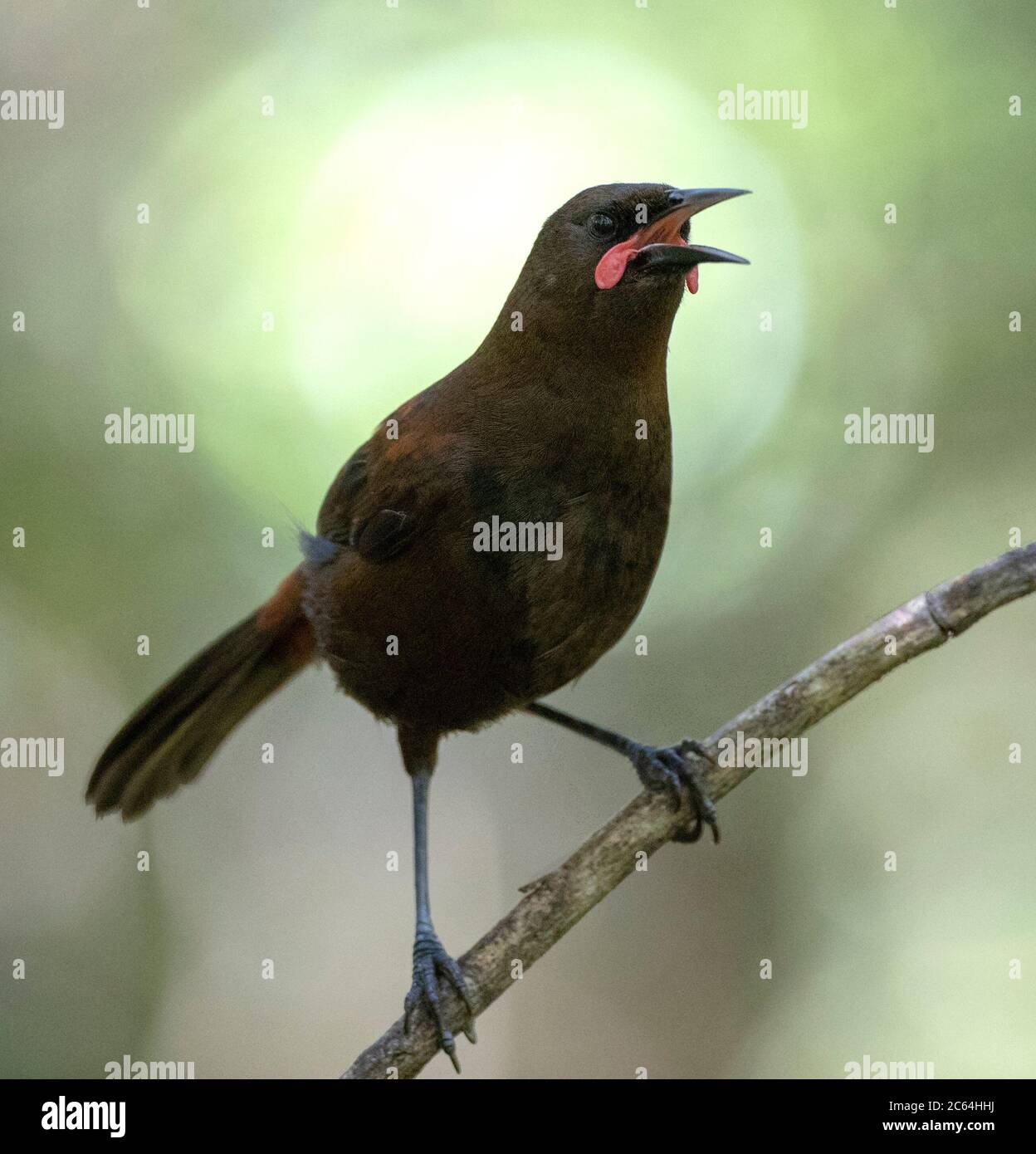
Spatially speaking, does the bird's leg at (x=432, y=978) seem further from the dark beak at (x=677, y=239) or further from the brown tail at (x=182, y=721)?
the dark beak at (x=677, y=239)

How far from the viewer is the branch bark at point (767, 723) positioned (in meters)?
3.54

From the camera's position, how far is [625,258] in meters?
3.87

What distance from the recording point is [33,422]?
25.3ft

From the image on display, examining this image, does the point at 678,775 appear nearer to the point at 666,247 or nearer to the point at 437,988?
the point at 437,988

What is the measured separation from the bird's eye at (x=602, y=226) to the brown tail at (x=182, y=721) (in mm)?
1993

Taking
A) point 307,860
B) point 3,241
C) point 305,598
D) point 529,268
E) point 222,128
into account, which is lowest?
point 307,860

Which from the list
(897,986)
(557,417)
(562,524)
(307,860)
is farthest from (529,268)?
(897,986)

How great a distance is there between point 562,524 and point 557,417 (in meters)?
0.35

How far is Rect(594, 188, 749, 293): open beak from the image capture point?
3777 mm

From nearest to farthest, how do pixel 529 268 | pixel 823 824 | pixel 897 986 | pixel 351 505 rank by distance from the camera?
pixel 529 268
pixel 351 505
pixel 897 986
pixel 823 824

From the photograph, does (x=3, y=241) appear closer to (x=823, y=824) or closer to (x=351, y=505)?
(x=351, y=505)

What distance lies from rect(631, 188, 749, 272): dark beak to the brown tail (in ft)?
6.84

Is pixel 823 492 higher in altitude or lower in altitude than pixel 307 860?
A: higher

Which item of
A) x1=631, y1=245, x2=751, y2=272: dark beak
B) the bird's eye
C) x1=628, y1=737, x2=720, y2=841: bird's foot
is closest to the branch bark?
x1=628, y1=737, x2=720, y2=841: bird's foot
